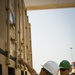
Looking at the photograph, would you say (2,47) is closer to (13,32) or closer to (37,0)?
(13,32)

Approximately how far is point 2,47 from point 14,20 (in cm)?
90

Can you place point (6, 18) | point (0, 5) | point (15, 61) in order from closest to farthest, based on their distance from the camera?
point (0, 5) < point (6, 18) < point (15, 61)

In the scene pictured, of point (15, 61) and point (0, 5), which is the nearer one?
point (0, 5)

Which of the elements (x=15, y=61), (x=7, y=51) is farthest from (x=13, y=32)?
(x=7, y=51)

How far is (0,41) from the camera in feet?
6.91

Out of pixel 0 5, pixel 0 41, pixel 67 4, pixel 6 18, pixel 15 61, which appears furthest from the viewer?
pixel 67 4

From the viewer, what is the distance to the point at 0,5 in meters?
2.27

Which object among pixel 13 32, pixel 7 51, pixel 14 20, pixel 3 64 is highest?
pixel 14 20

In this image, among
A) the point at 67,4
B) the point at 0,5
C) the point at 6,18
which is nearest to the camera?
the point at 0,5

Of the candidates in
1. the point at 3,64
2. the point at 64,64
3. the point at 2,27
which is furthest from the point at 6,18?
the point at 64,64

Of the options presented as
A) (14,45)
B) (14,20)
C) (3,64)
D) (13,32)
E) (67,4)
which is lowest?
(3,64)

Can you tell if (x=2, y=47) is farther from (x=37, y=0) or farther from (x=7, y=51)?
(x=37, y=0)

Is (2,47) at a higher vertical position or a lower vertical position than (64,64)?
higher

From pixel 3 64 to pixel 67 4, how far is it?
12.6ft
